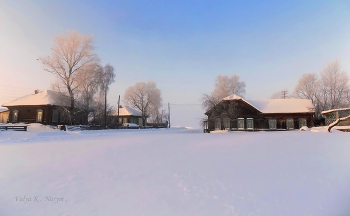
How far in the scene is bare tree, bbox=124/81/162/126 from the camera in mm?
65375

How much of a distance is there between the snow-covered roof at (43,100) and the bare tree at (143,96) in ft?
97.8

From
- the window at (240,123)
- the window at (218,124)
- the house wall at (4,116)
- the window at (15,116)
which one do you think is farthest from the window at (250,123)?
the house wall at (4,116)

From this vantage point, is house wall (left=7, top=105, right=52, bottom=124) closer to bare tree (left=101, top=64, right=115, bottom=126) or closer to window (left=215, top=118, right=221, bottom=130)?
bare tree (left=101, top=64, right=115, bottom=126)

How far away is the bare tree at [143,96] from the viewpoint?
65.4 m

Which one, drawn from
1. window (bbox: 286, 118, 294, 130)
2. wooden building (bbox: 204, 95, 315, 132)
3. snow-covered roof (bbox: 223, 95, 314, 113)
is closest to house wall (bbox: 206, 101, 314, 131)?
wooden building (bbox: 204, 95, 315, 132)

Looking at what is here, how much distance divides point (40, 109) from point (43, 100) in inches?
60.5

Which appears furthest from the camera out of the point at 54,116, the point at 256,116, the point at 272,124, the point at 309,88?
the point at 309,88

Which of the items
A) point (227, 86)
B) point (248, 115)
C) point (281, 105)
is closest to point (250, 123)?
point (248, 115)

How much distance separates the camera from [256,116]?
3431cm

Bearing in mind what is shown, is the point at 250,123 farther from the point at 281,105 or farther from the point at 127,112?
the point at 127,112

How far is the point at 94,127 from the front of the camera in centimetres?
3369

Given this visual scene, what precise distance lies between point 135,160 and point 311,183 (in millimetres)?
6264

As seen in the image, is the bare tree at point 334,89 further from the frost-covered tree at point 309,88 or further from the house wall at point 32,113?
the house wall at point 32,113

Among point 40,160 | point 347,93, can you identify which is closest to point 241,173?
point 40,160
